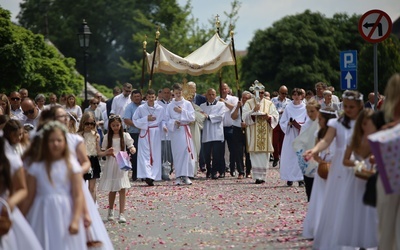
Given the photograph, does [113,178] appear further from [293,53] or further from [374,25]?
[293,53]

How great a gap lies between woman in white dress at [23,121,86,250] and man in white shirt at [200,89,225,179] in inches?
592

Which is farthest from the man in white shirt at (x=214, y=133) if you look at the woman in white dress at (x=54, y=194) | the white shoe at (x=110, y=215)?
the woman in white dress at (x=54, y=194)

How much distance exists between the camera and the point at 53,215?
9.18m

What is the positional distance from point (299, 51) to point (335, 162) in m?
71.4

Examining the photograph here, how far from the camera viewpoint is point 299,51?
269 ft

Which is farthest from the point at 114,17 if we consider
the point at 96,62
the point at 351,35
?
the point at 351,35

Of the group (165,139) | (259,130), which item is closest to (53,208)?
(259,130)

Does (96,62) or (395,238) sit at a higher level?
(96,62)

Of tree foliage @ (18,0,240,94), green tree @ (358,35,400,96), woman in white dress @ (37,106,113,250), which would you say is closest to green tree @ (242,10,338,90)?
green tree @ (358,35,400,96)

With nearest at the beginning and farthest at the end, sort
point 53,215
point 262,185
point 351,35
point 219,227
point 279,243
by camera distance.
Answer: point 53,215 < point 279,243 < point 219,227 < point 262,185 < point 351,35

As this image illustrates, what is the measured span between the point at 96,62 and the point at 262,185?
74927 mm

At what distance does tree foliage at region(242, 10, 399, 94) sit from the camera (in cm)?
8075

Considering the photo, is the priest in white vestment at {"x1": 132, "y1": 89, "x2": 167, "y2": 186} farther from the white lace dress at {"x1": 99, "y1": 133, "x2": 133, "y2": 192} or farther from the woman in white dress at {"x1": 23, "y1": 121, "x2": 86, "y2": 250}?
the woman in white dress at {"x1": 23, "y1": 121, "x2": 86, "y2": 250}

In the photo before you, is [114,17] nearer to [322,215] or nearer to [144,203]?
[144,203]
